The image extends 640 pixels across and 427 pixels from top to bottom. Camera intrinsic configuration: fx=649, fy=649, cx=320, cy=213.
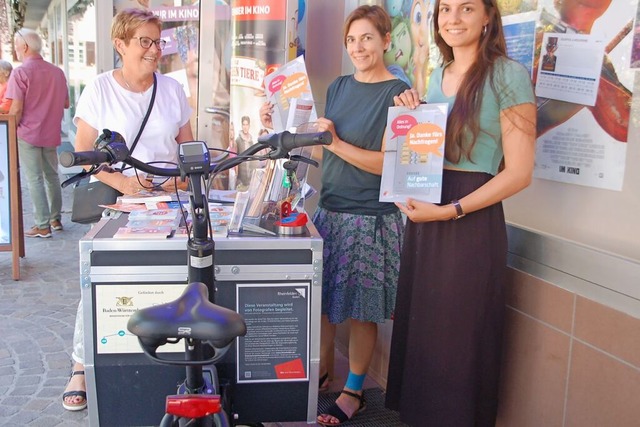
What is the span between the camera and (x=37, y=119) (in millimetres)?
7117

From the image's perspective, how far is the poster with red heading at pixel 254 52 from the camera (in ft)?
14.1

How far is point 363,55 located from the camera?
9.69ft

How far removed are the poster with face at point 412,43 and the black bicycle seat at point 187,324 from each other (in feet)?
7.12

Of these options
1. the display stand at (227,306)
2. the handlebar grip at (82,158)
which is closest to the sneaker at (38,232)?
the display stand at (227,306)

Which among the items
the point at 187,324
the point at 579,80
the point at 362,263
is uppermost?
the point at 579,80

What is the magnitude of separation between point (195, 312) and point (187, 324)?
0.04 metres

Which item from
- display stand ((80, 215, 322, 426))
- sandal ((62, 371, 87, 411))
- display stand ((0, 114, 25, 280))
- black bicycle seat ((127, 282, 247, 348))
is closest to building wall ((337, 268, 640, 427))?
display stand ((80, 215, 322, 426))

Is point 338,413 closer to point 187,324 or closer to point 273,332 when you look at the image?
point 273,332

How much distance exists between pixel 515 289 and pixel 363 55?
1.23 metres

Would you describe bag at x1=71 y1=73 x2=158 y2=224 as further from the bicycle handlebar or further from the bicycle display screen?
the bicycle display screen

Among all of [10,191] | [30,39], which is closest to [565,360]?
[10,191]

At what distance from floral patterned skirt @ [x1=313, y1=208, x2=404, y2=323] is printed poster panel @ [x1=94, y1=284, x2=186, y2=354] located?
1096 mm

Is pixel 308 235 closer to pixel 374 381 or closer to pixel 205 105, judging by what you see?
pixel 374 381

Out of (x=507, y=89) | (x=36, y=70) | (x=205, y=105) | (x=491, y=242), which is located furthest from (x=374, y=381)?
(x=36, y=70)
